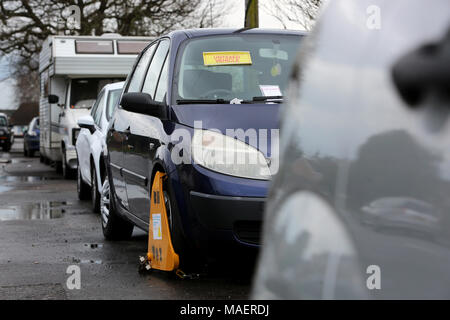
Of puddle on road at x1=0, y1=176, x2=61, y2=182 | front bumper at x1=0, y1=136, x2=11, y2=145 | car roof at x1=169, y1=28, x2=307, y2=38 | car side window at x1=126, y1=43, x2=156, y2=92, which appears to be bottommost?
front bumper at x1=0, y1=136, x2=11, y2=145

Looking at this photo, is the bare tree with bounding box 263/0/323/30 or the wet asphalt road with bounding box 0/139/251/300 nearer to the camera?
the wet asphalt road with bounding box 0/139/251/300

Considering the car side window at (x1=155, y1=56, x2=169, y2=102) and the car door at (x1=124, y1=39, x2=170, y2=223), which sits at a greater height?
the car side window at (x1=155, y1=56, x2=169, y2=102)

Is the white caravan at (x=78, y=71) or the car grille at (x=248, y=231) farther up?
the white caravan at (x=78, y=71)

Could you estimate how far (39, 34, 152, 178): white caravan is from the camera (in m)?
16.5

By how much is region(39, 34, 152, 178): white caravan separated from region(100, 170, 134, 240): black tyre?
827 centimetres

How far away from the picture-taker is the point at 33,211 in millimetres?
10758

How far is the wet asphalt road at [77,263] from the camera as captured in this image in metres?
5.35

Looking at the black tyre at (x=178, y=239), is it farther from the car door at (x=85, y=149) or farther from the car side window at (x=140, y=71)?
the car door at (x=85, y=149)

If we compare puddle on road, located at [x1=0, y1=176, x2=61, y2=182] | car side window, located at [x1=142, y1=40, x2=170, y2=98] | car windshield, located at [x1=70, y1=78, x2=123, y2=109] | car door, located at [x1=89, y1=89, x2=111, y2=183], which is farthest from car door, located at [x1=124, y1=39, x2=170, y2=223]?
puddle on road, located at [x1=0, y1=176, x2=61, y2=182]

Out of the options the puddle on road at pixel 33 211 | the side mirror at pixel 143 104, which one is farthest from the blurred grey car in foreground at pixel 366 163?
the puddle on road at pixel 33 211

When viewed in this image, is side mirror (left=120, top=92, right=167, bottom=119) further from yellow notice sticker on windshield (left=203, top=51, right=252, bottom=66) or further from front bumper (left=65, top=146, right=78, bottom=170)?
front bumper (left=65, top=146, right=78, bottom=170)

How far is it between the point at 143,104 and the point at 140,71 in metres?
1.38

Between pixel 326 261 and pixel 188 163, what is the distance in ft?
11.2

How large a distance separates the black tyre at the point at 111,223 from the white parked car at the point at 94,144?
2.60 feet
